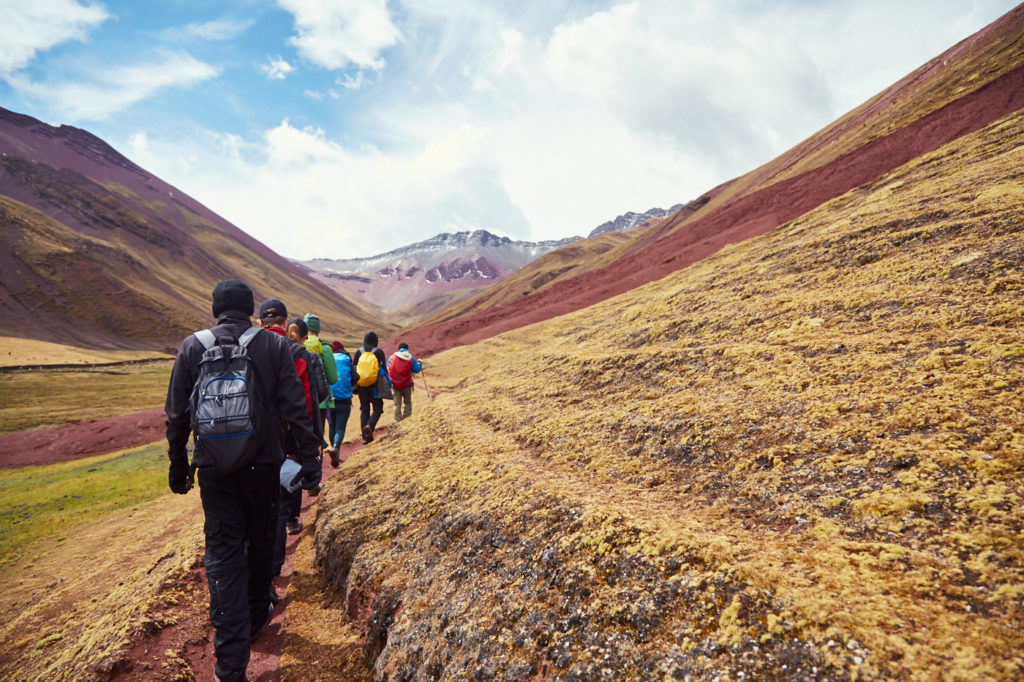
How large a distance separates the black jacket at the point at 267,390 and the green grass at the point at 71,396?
40.3 meters

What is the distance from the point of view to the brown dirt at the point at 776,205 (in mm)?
36938

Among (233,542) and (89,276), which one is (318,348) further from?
(89,276)

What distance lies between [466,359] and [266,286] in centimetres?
19680

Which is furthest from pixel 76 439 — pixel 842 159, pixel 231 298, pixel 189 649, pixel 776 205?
pixel 842 159

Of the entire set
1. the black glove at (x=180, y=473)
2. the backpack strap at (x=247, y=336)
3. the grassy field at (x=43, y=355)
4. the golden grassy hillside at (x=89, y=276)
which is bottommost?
the black glove at (x=180, y=473)

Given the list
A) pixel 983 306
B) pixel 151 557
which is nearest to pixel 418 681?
pixel 151 557

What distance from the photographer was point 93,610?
266 inches

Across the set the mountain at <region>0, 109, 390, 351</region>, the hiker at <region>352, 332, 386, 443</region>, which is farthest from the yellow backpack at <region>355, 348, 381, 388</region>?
the mountain at <region>0, 109, 390, 351</region>

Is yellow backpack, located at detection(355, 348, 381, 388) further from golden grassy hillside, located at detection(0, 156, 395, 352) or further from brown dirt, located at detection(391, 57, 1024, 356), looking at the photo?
golden grassy hillside, located at detection(0, 156, 395, 352)

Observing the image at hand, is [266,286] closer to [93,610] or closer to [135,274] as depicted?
[135,274]

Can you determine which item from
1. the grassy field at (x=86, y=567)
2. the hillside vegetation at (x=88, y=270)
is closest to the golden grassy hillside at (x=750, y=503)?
the grassy field at (x=86, y=567)

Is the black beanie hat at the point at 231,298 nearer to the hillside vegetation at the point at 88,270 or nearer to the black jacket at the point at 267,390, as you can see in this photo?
the black jacket at the point at 267,390

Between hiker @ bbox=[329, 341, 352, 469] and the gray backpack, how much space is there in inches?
265

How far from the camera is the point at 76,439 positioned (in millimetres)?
28688
